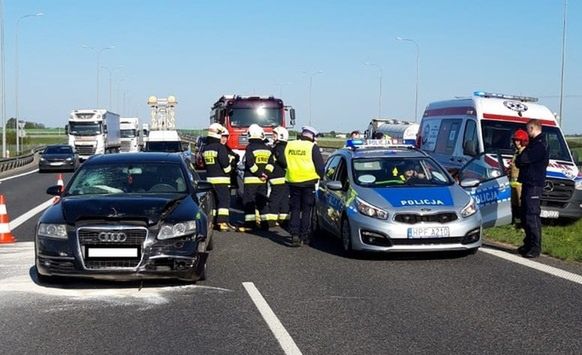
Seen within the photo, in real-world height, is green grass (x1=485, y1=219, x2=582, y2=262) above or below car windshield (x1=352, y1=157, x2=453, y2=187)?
below

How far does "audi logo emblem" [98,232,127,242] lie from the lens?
25.4 feet

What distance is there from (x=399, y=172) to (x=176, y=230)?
4.56 m

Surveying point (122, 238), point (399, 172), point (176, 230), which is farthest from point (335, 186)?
point (122, 238)

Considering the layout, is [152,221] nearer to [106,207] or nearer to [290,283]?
[106,207]

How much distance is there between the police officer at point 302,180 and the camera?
11.5 metres

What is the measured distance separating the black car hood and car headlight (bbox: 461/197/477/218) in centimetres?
379

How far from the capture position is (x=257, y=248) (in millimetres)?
11414

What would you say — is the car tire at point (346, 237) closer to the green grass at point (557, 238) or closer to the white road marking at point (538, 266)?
the white road marking at point (538, 266)

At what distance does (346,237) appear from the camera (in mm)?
10422

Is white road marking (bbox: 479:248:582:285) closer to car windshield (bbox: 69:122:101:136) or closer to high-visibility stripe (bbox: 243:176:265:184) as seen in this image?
high-visibility stripe (bbox: 243:176:265:184)

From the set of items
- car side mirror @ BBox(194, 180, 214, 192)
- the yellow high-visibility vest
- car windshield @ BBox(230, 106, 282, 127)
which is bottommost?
car side mirror @ BBox(194, 180, 214, 192)

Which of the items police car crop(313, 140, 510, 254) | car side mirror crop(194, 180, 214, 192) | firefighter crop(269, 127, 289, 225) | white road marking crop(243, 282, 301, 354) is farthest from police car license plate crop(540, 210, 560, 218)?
white road marking crop(243, 282, 301, 354)

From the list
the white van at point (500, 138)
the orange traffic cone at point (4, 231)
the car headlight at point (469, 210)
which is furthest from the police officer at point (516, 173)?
the orange traffic cone at point (4, 231)

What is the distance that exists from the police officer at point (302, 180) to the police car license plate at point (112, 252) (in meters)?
3.99
